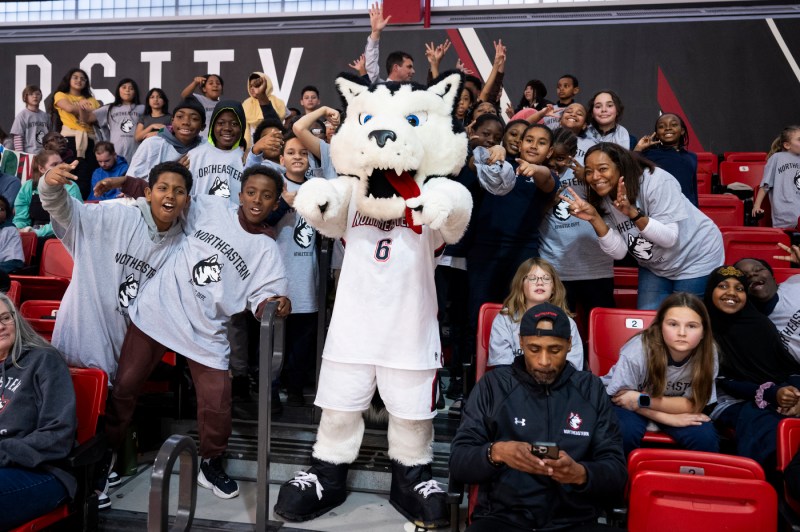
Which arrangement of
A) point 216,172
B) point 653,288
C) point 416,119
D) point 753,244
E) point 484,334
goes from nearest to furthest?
point 416,119, point 484,334, point 653,288, point 216,172, point 753,244

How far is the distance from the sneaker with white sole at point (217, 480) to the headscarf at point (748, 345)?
7.26ft

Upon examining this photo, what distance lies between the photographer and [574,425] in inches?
95.1

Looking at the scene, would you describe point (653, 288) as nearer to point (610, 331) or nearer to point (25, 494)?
point (610, 331)

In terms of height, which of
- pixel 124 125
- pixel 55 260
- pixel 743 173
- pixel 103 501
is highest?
pixel 124 125

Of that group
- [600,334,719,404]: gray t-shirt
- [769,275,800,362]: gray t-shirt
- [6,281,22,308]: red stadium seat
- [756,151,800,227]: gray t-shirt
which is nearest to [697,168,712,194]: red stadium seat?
[756,151,800,227]: gray t-shirt

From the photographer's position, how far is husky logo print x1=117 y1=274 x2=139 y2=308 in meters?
3.25

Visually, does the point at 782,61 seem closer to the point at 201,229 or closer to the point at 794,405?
the point at 794,405

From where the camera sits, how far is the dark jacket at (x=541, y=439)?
7.70 feet

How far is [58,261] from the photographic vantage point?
188 inches

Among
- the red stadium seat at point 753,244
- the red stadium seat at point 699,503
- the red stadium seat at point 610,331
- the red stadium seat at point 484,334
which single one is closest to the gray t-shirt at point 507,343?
the red stadium seat at point 484,334

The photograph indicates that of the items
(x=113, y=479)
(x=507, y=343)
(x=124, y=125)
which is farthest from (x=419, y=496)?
(x=124, y=125)

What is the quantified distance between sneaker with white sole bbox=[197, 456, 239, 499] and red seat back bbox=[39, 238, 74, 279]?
217cm

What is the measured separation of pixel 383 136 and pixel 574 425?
1.26 metres

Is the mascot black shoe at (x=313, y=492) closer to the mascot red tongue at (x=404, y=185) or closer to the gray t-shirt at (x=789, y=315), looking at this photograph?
the mascot red tongue at (x=404, y=185)
